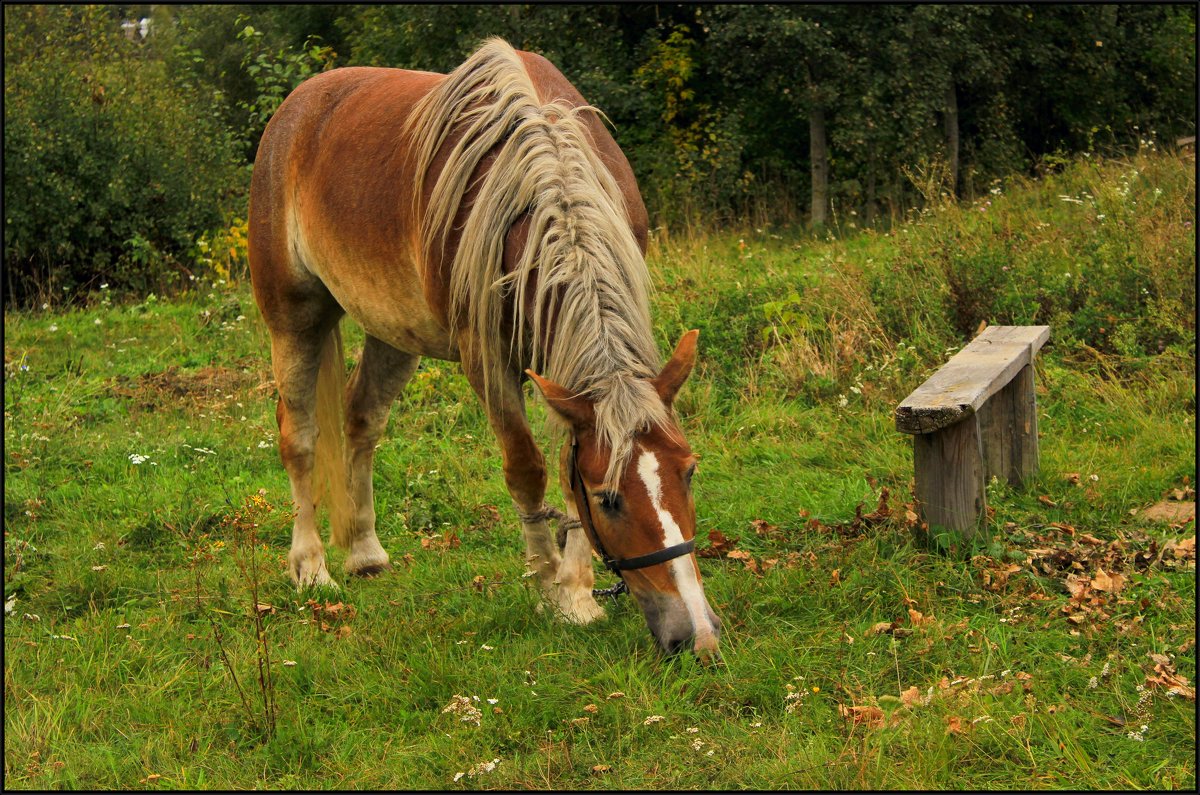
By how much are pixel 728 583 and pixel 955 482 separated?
1024 millimetres

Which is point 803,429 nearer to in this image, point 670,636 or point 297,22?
point 670,636

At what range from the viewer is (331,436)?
5.21m

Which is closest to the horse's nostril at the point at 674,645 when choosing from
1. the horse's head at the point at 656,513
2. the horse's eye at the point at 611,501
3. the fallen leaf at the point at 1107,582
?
the horse's head at the point at 656,513

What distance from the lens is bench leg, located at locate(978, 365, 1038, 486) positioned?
5.08 meters

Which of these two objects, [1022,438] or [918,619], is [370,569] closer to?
[918,619]

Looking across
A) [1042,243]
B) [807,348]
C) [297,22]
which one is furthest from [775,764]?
[297,22]

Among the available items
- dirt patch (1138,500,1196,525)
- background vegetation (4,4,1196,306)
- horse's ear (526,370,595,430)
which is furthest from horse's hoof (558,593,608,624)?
background vegetation (4,4,1196,306)

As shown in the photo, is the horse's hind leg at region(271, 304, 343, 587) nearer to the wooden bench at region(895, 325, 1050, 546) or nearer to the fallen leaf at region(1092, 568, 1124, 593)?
the wooden bench at region(895, 325, 1050, 546)

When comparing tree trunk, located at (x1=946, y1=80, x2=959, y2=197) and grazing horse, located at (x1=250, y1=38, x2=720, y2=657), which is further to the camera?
tree trunk, located at (x1=946, y1=80, x2=959, y2=197)

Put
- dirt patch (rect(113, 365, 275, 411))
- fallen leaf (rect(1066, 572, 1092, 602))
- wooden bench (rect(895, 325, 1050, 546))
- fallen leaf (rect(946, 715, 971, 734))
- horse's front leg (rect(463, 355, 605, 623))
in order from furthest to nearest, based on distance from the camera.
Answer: dirt patch (rect(113, 365, 275, 411)) < wooden bench (rect(895, 325, 1050, 546)) < horse's front leg (rect(463, 355, 605, 623)) < fallen leaf (rect(1066, 572, 1092, 602)) < fallen leaf (rect(946, 715, 971, 734))

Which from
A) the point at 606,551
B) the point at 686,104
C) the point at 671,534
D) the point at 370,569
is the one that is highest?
the point at 686,104

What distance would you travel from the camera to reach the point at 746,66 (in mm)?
14836

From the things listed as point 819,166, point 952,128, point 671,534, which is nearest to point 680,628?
point 671,534

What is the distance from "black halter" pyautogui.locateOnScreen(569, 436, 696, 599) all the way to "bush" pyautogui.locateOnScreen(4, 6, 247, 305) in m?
9.27
